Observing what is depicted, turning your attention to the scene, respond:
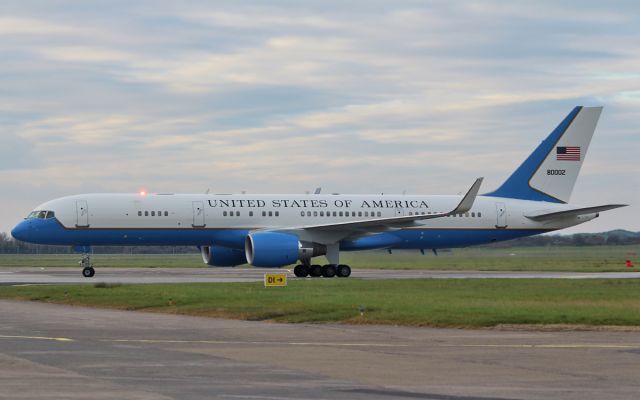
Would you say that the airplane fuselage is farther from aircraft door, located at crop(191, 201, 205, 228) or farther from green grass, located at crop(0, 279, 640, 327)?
green grass, located at crop(0, 279, 640, 327)

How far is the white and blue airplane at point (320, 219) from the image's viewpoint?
49562 mm

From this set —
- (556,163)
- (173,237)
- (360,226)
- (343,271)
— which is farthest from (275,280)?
(556,163)

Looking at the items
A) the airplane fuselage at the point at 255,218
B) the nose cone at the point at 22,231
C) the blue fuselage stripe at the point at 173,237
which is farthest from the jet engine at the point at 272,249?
the nose cone at the point at 22,231

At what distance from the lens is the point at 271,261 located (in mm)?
47125

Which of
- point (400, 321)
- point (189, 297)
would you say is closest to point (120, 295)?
point (189, 297)

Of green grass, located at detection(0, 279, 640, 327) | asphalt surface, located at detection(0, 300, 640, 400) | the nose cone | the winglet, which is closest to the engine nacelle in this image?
the nose cone

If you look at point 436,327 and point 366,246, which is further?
point 366,246

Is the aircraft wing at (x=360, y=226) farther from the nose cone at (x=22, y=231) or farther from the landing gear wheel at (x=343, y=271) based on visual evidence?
the nose cone at (x=22, y=231)

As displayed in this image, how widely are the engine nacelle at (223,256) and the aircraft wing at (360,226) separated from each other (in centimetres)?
361

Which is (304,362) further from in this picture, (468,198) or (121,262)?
(121,262)

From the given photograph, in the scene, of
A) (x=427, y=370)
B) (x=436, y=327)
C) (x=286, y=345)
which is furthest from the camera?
(x=436, y=327)

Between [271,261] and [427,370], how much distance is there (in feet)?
104

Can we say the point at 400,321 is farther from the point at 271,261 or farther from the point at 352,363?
the point at 271,261

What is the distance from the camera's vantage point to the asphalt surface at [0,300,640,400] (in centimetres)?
1355
